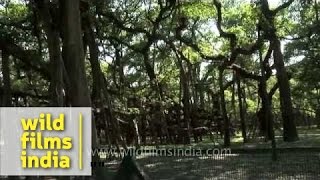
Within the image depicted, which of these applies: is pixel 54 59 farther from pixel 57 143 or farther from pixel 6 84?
pixel 6 84

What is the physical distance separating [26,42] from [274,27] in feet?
27.9

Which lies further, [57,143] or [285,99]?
[285,99]

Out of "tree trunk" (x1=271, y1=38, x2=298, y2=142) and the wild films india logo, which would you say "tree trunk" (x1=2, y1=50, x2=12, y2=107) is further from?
"tree trunk" (x1=271, y1=38, x2=298, y2=142)

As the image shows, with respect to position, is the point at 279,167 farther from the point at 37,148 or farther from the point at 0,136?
the point at 0,136

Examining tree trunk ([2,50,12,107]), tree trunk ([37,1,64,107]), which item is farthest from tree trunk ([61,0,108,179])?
tree trunk ([2,50,12,107])

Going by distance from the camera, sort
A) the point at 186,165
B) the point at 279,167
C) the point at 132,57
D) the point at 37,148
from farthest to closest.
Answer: the point at 132,57
the point at 186,165
the point at 279,167
the point at 37,148

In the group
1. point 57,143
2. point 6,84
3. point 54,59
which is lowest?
point 57,143

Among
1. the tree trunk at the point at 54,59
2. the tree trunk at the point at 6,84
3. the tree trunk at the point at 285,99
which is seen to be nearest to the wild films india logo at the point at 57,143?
the tree trunk at the point at 54,59

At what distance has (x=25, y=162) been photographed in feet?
29.5

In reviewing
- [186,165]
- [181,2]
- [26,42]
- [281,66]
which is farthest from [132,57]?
[186,165]

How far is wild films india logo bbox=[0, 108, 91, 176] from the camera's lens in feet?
27.3

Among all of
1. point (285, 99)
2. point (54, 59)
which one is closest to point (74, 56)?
point (54, 59)

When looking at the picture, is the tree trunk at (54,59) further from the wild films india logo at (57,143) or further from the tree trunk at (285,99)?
the tree trunk at (285,99)

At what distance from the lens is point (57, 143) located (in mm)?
8594
